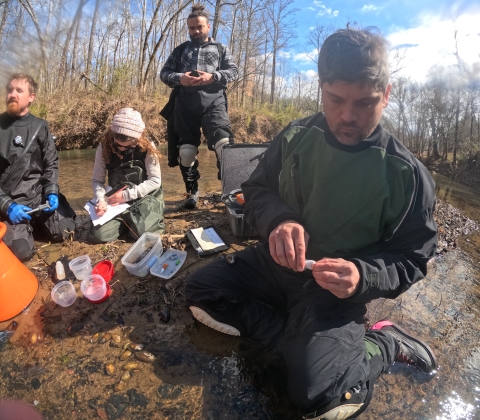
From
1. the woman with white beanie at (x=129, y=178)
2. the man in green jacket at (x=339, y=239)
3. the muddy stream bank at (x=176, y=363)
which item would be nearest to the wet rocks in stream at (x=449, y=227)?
the muddy stream bank at (x=176, y=363)

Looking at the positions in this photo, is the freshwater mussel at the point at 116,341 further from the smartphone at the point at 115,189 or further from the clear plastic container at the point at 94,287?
the smartphone at the point at 115,189

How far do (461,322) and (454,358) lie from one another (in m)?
0.45

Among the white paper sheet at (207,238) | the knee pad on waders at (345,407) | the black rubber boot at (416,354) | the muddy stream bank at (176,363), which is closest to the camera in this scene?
the knee pad on waders at (345,407)

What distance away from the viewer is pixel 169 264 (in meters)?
2.40

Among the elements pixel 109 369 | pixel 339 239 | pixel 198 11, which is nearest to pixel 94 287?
pixel 109 369

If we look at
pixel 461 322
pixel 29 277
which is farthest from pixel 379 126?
pixel 29 277

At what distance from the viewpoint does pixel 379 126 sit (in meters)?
1.58

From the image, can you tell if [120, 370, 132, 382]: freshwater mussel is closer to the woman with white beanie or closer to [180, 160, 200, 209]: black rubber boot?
the woman with white beanie

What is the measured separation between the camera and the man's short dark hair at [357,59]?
139 cm

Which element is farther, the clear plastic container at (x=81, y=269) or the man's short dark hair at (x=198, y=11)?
the man's short dark hair at (x=198, y=11)

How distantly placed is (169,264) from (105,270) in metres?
0.46

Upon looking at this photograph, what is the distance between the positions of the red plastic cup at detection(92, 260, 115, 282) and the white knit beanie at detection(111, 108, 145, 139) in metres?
1.19

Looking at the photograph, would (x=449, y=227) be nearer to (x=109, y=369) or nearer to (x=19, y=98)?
(x=109, y=369)

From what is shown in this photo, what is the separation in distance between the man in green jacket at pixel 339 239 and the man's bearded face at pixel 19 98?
2.03 meters
